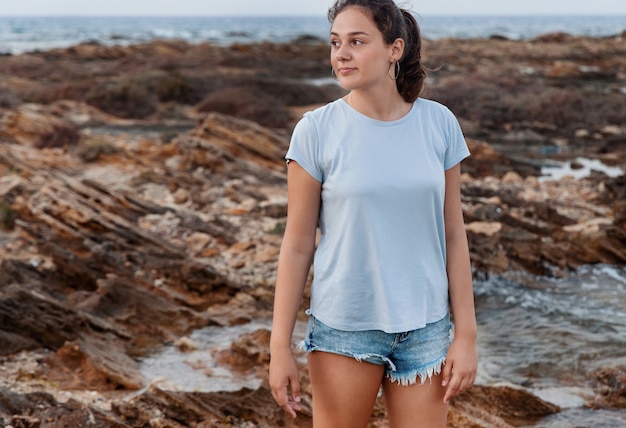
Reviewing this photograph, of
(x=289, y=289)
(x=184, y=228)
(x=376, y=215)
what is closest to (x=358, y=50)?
(x=376, y=215)

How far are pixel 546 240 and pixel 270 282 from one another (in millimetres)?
3618

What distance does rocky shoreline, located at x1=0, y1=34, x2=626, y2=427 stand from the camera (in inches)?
216

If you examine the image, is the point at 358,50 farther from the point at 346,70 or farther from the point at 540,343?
the point at 540,343

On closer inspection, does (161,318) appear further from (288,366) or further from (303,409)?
(288,366)

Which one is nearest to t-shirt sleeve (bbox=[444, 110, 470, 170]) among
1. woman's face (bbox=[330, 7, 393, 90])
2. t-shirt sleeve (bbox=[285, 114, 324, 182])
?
woman's face (bbox=[330, 7, 393, 90])

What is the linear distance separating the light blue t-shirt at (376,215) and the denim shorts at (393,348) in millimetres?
31

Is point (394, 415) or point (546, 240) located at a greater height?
point (394, 415)

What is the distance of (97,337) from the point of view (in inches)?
258

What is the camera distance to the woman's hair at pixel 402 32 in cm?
224

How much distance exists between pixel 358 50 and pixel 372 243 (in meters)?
0.53

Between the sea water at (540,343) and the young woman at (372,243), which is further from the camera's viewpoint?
the sea water at (540,343)

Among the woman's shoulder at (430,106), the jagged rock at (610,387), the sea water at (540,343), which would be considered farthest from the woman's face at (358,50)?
the jagged rock at (610,387)

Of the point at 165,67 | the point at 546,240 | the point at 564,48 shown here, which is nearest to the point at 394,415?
the point at 546,240

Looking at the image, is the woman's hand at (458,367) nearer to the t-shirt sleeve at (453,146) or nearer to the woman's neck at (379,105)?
the t-shirt sleeve at (453,146)
